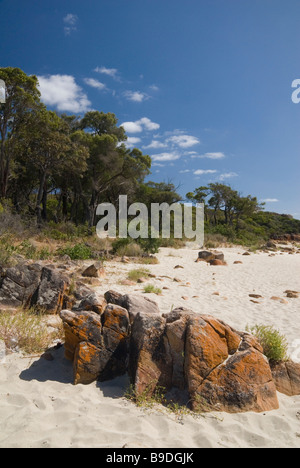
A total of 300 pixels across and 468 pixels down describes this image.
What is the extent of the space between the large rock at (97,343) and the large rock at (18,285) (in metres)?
2.01

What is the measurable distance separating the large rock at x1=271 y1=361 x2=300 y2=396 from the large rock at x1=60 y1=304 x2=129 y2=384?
6.15ft

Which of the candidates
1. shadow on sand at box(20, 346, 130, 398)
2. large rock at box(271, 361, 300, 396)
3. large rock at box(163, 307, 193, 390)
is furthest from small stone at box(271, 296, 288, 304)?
shadow on sand at box(20, 346, 130, 398)

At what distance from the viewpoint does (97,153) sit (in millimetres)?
20141

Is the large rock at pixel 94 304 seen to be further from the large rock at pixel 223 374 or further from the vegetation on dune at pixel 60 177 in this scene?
the vegetation on dune at pixel 60 177

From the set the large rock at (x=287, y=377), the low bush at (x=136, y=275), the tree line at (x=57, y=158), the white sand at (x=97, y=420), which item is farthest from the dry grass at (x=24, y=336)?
the tree line at (x=57, y=158)

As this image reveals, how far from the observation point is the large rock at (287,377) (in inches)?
126

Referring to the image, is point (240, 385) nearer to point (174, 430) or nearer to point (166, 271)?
point (174, 430)

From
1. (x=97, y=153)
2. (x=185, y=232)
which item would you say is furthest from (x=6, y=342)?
(x=185, y=232)

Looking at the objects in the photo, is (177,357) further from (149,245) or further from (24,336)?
(149,245)

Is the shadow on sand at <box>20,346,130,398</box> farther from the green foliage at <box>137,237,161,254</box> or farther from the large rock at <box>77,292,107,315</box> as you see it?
the green foliage at <box>137,237,161,254</box>

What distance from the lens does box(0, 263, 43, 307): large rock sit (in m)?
4.86

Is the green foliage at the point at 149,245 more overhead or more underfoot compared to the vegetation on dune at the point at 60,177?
more underfoot

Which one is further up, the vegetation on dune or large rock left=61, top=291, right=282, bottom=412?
the vegetation on dune

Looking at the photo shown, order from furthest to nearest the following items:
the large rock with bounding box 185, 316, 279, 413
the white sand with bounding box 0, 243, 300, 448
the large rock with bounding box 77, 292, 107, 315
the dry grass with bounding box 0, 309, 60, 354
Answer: the large rock with bounding box 77, 292, 107, 315, the dry grass with bounding box 0, 309, 60, 354, the large rock with bounding box 185, 316, 279, 413, the white sand with bounding box 0, 243, 300, 448
